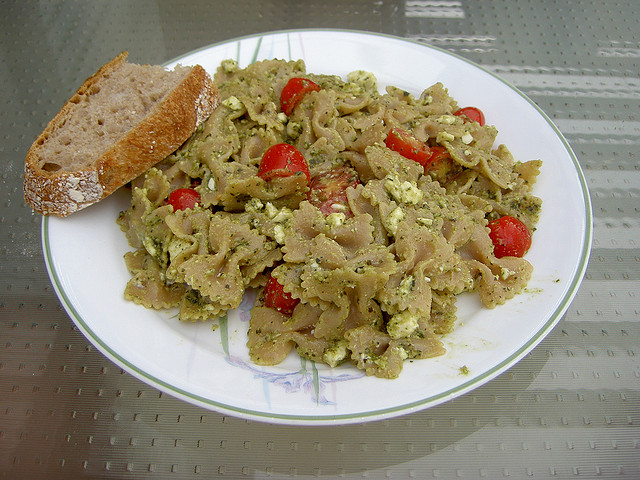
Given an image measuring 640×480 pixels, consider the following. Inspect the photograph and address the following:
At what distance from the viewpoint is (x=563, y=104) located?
328cm

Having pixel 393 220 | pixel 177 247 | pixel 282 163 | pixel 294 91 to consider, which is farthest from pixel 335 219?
pixel 294 91

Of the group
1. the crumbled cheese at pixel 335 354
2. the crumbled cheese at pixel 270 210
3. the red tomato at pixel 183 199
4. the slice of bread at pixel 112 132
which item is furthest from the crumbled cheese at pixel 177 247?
the crumbled cheese at pixel 335 354

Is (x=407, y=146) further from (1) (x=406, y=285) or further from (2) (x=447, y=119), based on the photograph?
(1) (x=406, y=285)

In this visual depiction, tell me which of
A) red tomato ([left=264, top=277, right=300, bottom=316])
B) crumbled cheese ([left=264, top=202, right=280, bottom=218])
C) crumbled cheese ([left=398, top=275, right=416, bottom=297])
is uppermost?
crumbled cheese ([left=264, top=202, right=280, bottom=218])

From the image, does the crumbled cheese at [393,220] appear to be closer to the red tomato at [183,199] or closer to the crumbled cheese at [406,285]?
the crumbled cheese at [406,285]

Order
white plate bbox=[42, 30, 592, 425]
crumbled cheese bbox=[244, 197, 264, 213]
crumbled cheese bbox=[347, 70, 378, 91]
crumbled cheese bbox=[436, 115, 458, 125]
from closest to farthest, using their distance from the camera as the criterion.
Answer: white plate bbox=[42, 30, 592, 425] < crumbled cheese bbox=[244, 197, 264, 213] < crumbled cheese bbox=[436, 115, 458, 125] < crumbled cheese bbox=[347, 70, 378, 91]

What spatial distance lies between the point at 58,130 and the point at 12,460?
1521 millimetres

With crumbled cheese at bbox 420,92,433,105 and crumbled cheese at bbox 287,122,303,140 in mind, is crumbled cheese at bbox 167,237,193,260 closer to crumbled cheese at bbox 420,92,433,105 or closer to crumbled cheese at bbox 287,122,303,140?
crumbled cheese at bbox 287,122,303,140

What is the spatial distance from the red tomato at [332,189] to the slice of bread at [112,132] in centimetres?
74

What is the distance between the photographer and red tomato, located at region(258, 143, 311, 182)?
213 cm

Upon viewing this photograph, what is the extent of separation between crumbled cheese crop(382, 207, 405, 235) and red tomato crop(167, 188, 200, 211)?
2.83 feet

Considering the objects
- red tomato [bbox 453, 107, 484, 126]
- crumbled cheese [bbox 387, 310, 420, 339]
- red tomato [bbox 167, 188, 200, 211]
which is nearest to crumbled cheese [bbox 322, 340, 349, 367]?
crumbled cheese [bbox 387, 310, 420, 339]

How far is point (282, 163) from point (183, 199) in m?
0.48

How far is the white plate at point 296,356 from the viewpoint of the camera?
1.68m
